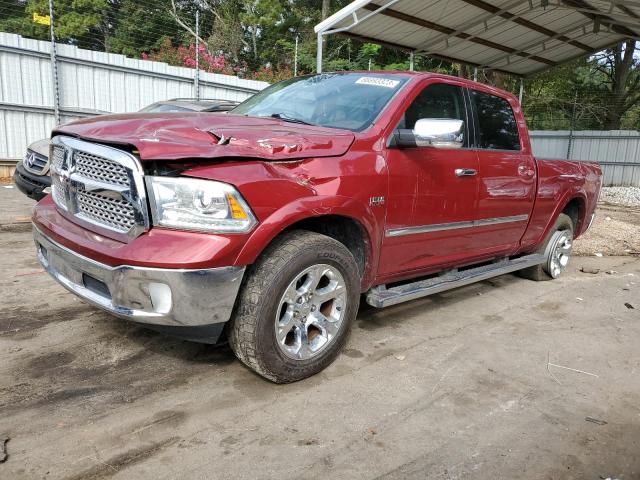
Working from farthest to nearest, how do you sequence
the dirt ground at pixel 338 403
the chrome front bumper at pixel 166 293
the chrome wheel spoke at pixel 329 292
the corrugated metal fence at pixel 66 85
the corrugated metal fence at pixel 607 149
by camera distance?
the corrugated metal fence at pixel 607 149 < the corrugated metal fence at pixel 66 85 < the chrome wheel spoke at pixel 329 292 < the chrome front bumper at pixel 166 293 < the dirt ground at pixel 338 403

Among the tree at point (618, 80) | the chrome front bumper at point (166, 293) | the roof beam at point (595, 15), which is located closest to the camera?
the chrome front bumper at point (166, 293)

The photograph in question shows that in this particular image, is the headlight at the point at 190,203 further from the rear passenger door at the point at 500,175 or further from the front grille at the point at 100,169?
the rear passenger door at the point at 500,175

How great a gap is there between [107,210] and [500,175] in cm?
313

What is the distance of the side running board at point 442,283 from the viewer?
11.6 feet

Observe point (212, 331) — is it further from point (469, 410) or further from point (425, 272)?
point (425, 272)

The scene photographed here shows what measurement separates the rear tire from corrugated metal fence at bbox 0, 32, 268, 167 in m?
9.23

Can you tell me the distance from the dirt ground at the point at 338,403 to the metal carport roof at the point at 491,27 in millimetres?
6929

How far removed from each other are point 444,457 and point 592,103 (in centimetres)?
2110

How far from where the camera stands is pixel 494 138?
4.45 m

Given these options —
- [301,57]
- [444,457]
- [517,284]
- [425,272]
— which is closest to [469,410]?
[444,457]

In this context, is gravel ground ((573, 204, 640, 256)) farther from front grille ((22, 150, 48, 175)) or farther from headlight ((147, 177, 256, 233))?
front grille ((22, 150, 48, 175))

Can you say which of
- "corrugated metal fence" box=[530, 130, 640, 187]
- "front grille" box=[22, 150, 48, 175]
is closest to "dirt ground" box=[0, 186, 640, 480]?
"front grille" box=[22, 150, 48, 175]

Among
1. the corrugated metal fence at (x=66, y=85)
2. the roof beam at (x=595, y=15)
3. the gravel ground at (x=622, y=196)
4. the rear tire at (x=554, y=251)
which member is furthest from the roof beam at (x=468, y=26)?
the gravel ground at (x=622, y=196)

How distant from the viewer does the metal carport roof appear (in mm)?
9391
